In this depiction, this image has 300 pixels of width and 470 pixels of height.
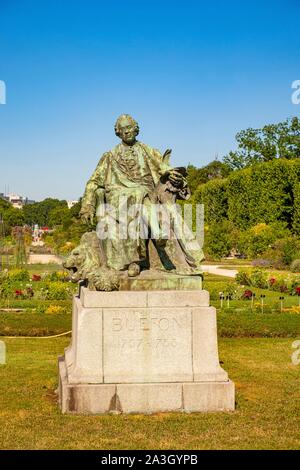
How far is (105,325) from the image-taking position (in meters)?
7.88

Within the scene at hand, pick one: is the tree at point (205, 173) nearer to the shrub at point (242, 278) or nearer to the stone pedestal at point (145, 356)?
the shrub at point (242, 278)

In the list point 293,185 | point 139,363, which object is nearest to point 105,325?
point 139,363

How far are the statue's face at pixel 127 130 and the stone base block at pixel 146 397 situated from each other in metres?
3.17

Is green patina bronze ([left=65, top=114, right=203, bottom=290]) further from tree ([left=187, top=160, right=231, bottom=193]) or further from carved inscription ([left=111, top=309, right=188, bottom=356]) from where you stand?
tree ([left=187, top=160, right=231, bottom=193])

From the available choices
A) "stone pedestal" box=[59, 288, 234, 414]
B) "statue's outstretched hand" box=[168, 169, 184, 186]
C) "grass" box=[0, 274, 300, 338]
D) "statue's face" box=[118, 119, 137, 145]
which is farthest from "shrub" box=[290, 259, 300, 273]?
"stone pedestal" box=[59, 288, 234, 414]

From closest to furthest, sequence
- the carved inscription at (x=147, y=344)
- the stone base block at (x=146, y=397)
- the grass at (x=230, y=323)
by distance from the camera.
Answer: the stone base block at (x=146, y=397)
the carved inscription at (x=147, y=344)
the grass at (x=230, y=323)

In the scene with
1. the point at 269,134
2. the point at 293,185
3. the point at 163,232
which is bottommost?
the point at 163,232

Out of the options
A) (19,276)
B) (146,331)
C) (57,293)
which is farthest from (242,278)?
(146,331)

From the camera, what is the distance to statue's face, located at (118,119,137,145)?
8.84 metres

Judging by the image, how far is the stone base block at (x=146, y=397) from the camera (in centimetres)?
770

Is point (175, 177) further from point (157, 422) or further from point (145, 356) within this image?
point (157, 422)

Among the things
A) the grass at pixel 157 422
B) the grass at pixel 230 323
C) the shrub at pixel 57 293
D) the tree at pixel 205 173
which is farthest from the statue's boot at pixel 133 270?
the tree at pixel 205 173
